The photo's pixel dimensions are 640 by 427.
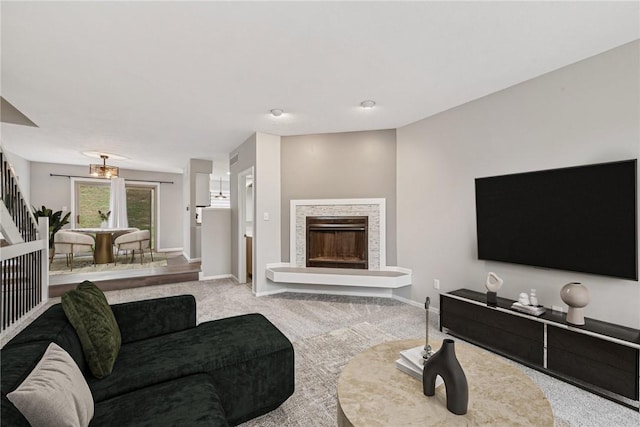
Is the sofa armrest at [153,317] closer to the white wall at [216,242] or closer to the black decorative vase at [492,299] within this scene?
the black decorative vase at [492,299]

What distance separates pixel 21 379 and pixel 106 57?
2.43 meters

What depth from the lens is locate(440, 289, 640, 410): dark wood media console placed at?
76.2 inches

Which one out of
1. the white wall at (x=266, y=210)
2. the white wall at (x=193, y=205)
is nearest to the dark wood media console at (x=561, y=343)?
the white wall at (x=266, y=210)

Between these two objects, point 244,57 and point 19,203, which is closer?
point 244,57

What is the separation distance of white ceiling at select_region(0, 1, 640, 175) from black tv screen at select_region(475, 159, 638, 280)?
40.1 inches

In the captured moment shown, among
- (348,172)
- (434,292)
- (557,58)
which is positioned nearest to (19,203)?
(348,172)

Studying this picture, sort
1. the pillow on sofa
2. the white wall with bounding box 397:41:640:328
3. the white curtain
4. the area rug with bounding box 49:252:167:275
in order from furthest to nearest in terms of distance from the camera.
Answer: the white curtain < the area rug with bounding box 49:252:167:275 < the white wall with bounding box 397:41:640:328 < the pillow on sofa

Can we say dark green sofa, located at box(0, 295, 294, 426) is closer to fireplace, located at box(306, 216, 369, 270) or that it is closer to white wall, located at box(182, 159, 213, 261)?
fireplace, located at box(306, 216, 369, 270)

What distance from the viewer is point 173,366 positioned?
1.61 m

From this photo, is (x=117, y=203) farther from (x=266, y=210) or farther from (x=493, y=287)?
(x=493, y=287)

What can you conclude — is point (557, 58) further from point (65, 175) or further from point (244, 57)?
point (65, 175)

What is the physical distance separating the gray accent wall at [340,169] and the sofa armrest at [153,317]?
251 cm

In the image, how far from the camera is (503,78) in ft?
9.23

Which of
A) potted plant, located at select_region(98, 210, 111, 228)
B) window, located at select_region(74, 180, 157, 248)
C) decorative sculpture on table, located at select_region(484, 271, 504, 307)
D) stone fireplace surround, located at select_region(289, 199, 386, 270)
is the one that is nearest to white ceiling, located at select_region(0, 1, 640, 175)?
stone fireplace surround, located at select_region(289, 199, 386, 270)
